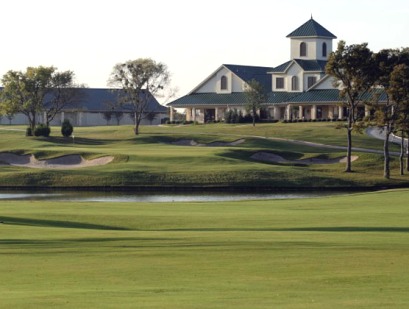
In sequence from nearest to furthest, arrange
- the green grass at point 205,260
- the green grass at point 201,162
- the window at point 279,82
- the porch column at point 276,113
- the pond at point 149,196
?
the green grass at point 205,260 < the pond at point 149,196 < the green grass at point 201,162 < the porch column at point 276,113 < the window at point 279,82

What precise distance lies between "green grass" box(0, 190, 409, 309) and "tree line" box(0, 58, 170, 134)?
73791 millimetres

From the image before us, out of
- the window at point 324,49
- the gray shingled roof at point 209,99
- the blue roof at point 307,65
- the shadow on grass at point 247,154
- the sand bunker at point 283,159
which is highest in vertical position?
the window at point 324,49

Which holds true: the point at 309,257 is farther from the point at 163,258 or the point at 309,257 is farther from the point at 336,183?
the point at 336,183

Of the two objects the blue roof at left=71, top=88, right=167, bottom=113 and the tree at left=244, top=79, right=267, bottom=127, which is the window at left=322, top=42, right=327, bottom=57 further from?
the blue roof at left=71, top=88, right=167, bottom=113

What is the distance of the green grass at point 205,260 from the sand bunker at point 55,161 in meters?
41.8

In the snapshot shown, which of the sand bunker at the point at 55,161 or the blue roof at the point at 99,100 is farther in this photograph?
the blue roof at the point at 99,100

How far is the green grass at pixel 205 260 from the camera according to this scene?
59.9 feet

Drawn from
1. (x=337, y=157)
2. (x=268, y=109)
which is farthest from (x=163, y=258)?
(x=268, y=109)

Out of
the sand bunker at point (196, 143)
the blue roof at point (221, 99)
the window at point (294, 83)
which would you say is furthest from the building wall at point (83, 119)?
A: the sand bunker at point (196, 143)

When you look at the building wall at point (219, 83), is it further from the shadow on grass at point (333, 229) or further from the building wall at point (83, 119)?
the shadow on grass at point (333, 229)

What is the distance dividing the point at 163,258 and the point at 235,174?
49653mm

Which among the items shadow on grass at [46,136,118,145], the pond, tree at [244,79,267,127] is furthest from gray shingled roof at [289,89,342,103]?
the pond

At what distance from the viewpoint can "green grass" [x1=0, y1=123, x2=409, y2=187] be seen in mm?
72750

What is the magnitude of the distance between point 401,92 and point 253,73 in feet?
222
